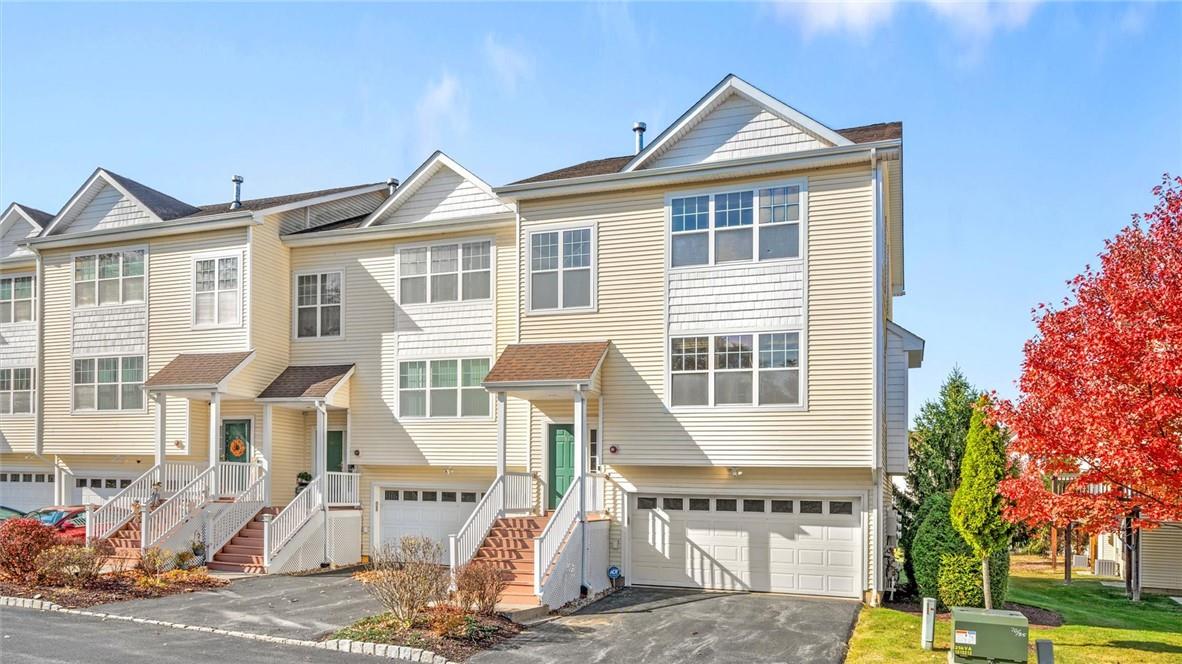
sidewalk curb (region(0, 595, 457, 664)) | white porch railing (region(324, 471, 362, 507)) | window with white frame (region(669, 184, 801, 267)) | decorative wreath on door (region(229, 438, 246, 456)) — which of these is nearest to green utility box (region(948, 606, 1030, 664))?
sidewalk curb (region(0, 595, 457, 664))

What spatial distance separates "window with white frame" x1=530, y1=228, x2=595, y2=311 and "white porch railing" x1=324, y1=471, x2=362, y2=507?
5.90 m

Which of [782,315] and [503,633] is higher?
[782,315]

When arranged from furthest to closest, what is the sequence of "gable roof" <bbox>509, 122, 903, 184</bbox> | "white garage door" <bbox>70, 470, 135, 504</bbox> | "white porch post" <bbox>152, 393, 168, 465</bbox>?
"white garage door" <bbox>70, 470, 135, 504</bbox>
"white porch post" <bbox>152, 393, 168, 465</bbox>
"gable roof" <bbox>509, 122, 903, 184</bbox>

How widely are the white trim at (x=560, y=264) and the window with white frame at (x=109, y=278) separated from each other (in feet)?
33.8

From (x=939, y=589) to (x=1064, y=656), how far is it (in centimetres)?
365

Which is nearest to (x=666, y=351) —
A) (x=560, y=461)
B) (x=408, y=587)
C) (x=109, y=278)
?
(x=560, y=461)

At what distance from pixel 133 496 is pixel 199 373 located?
307 centimetres

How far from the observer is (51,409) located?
79.3 ft

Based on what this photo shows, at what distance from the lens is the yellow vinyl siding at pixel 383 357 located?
66.3 ft

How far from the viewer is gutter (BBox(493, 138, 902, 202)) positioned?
1647 centimetres

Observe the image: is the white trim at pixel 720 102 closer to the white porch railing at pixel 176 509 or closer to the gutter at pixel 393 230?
the gutter at pixel 393 230

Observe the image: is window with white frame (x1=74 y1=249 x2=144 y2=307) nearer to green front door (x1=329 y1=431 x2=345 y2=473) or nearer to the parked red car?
the parked red car

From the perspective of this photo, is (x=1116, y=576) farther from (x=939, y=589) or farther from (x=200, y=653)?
(x=200, y=653)

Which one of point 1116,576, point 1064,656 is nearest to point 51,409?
point 1064,656
